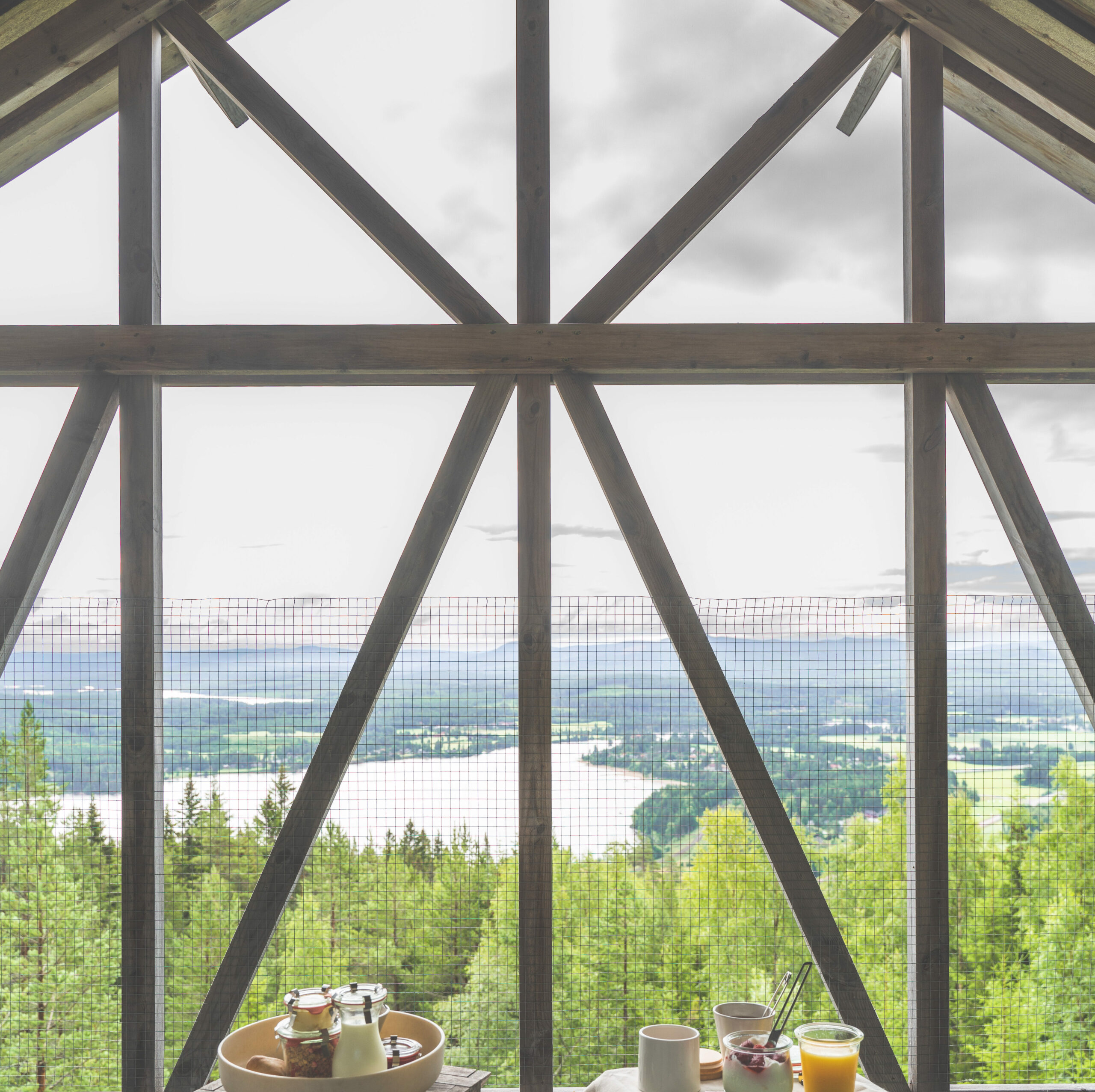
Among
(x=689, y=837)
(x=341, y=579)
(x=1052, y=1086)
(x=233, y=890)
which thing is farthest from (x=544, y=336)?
(x=233, y=890)

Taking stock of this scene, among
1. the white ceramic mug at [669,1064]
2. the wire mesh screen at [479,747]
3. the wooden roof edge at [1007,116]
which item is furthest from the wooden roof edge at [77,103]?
the white ceramic mug at [669,1064]

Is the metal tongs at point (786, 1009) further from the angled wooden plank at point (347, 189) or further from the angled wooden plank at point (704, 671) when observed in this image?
the angled wooden plank at point (347, 189)

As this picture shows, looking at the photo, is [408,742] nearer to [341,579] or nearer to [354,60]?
[341,579]

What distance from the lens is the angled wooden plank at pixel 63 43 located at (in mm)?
2506

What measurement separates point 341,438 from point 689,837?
1789 mm

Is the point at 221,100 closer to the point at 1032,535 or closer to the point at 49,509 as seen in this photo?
the point at 49,509

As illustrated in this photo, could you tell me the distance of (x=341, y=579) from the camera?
123 inches

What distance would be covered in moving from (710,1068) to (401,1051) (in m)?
0.67

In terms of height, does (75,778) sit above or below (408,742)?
below

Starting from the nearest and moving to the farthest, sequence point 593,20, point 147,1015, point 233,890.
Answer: point 147,1015 → point 593,20 → point 233,890

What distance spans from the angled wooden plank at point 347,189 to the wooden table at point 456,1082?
1.98 metres

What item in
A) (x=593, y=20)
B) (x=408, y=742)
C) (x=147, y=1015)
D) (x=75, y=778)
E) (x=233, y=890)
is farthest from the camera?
(x=233, y=890)

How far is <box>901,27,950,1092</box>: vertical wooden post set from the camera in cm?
258

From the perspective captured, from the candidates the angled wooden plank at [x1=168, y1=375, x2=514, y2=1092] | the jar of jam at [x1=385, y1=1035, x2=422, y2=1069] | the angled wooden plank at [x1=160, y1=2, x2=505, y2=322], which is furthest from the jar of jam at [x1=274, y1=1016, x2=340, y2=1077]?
the angled wooden plank at [x1=160, y1=2, x2=505, y2=322]
